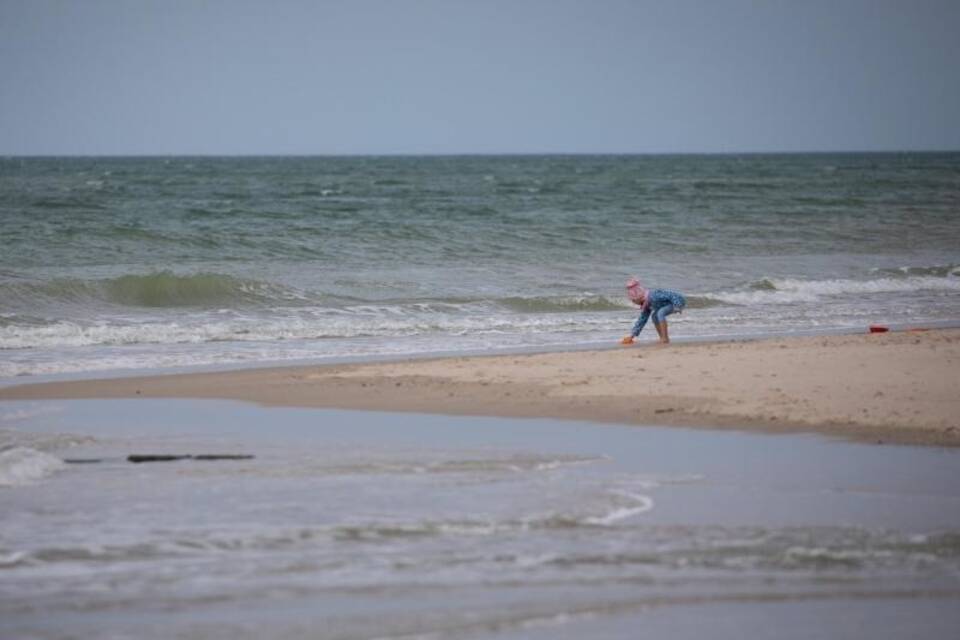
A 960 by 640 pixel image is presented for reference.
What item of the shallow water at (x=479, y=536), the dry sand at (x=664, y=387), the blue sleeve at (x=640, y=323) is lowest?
the shallow water at (x=479, y=536)

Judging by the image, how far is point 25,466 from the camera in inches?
330

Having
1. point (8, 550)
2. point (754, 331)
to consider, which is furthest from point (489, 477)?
point (754, 331)

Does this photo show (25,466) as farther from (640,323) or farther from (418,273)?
(418,273)

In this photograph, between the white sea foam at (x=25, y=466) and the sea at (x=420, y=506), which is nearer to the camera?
the sea at (x=420, y=506)

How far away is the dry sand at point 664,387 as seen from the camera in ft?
33.6

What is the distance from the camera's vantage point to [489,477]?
8211 mm

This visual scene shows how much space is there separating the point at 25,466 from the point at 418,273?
1628cm

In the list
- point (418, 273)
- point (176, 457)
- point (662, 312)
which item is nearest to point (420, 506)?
point (176, 457)

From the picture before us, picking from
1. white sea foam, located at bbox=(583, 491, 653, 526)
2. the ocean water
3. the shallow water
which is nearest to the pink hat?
the ocean water

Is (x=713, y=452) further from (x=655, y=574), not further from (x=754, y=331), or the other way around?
(x=754, y=331)

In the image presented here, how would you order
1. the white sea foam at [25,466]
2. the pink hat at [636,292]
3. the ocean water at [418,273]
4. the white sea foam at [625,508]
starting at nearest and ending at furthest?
the white sea foam at [625,508] < the white sea foam at [25,466] < the pink hat at [636,292] < the ocean water at [418,273]

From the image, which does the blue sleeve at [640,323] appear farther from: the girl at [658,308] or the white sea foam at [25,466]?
the white sea foam at [25,466]

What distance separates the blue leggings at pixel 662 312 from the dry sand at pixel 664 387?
4.03 feet

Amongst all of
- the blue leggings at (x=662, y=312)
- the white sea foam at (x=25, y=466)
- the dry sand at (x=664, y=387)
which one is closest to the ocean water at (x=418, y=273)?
the blue leggings at (x=662, y=312)
